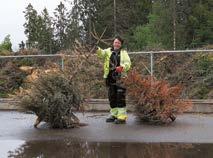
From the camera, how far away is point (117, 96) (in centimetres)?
1369

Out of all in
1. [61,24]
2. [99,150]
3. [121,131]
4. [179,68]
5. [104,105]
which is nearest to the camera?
[99,150]

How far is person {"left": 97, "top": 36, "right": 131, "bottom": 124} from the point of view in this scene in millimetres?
13516

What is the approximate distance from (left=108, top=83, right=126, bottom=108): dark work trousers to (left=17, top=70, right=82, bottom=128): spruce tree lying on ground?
0.80m

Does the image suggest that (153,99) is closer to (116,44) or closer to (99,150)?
(116,44)

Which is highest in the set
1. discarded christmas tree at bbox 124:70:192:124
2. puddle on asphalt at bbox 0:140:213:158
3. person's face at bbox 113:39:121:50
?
person's face at bbox 113:39:121:50

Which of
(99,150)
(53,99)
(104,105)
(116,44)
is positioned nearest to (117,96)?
(116,44)

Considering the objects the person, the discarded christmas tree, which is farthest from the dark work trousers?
the discarded christmas tree

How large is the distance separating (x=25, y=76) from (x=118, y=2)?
3163 centimetres

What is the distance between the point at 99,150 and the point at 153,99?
300 centimetres

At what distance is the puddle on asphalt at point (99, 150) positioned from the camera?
1022 cm

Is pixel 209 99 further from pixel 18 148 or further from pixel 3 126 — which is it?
pixel 18 148

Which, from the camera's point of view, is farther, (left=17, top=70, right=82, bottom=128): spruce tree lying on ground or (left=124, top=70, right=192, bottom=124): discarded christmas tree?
(left=124, top=70, right=192, bottom=124): discarded christmas tree

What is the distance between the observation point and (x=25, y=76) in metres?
18.0

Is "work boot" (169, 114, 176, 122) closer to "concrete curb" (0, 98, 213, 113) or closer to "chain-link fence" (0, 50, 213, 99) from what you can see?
"concrete curb" (0, 98, 213, 113)
